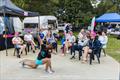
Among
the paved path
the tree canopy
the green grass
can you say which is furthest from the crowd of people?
the tree canopy

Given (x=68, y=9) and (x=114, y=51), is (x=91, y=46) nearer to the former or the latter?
(x=114, y=51)

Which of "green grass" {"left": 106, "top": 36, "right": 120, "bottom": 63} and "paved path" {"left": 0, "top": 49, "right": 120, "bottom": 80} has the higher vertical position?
"paved path" {"left": 0, "top": 49, "right": 120, "bottom": 80}

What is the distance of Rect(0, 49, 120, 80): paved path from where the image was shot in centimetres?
1084

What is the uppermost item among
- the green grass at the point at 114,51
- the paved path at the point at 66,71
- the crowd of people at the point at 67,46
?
the crowd of people at the point at 67,46

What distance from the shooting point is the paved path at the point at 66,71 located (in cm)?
1084

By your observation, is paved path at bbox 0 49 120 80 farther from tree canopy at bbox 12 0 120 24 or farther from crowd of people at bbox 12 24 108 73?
tree canopy at bbox 12 0 120 24

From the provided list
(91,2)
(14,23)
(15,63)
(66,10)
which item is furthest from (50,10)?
(15,63)

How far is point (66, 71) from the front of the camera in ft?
39.7

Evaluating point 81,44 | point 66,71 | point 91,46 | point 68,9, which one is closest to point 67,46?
point 81,44

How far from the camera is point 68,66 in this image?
524 inches

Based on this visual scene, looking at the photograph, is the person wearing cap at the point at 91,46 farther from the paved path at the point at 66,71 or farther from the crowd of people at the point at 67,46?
the paved path at the point at 66,71

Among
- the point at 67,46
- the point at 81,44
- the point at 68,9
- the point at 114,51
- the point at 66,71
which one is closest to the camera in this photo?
the point at 66,71

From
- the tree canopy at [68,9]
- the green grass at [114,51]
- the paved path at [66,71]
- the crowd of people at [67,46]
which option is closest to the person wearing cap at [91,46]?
the crowd of people at [67,46]

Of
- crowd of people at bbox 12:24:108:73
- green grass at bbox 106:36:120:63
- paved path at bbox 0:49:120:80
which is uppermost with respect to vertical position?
crowd of people at bbox 12:24:108:73
